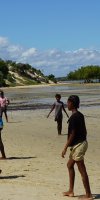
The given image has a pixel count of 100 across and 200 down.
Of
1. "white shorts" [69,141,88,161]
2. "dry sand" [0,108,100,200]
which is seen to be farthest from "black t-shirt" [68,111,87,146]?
"dry sand" [0,108,100,200]

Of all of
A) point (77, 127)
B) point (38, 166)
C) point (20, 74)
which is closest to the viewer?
point (77, 127)

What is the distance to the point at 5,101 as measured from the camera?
23516 mm

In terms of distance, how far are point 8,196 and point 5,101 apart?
14.6 meters

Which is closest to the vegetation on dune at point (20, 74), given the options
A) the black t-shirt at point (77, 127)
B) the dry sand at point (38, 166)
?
the dry sand at point (38, 166)

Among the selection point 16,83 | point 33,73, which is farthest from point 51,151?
point 33,73

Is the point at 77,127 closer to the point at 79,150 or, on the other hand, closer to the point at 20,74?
the point at 79,150

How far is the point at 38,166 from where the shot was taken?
1231cm

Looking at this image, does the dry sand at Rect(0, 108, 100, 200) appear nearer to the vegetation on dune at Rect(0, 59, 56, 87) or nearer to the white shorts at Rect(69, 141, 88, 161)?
the white shorts at Rect(69, 141, 88, 161)

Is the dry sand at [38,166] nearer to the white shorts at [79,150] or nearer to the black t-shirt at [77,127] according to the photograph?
the white shorts at [79,150]

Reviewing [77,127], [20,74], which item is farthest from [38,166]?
[20,74]

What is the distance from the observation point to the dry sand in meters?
9.54

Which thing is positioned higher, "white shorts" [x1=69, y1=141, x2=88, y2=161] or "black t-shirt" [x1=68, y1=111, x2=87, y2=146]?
"black t-shirt" [x1=68, y1=111, x2=87, y2=146]

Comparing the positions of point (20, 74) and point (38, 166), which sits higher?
point (38, 166)

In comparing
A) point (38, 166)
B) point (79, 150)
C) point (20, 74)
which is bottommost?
point (20, 74)
